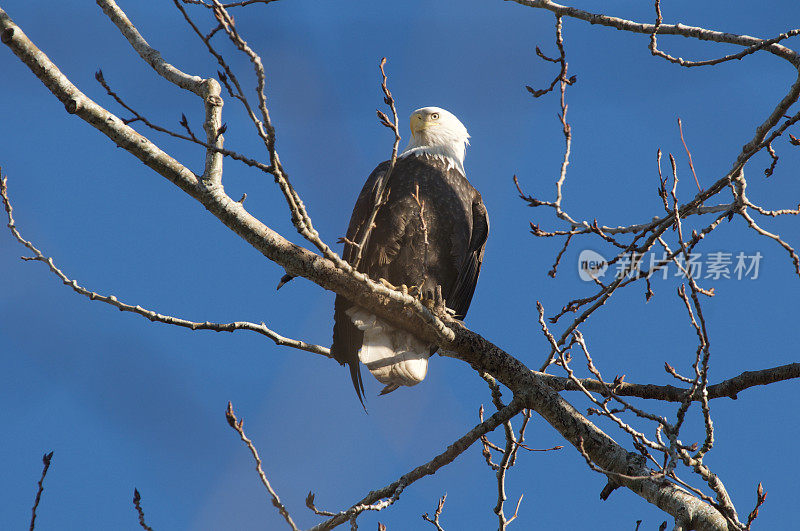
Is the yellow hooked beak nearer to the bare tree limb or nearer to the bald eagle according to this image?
the bald eagle

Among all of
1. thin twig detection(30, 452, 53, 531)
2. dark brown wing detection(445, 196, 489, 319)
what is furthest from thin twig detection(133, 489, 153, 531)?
dark brown wing detection(445, 196, 489, 319)

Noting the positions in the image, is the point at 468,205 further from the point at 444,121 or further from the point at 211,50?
the point at 211,50

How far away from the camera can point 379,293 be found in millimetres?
2398

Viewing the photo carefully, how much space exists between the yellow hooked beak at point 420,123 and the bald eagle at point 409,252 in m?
0.42

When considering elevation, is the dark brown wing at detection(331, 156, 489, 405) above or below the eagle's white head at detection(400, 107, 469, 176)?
below

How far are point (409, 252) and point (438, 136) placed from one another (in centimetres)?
103

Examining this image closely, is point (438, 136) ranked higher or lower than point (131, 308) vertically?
higher

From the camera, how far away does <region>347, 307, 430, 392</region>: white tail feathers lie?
3320mm

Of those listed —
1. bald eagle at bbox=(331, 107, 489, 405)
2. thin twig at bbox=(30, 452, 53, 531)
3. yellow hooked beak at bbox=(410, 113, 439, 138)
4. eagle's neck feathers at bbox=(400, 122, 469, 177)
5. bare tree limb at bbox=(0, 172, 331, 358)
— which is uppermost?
yellow hooked beak at bbox=(410, 113, 439, 138)

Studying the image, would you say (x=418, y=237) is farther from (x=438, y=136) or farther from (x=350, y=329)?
(x=438, y=136)

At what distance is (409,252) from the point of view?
344 centimetres

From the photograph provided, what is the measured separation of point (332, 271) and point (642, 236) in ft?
3.47

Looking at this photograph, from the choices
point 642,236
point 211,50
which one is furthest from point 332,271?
point 642,236

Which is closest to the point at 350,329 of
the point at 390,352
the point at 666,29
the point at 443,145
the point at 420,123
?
the point at 390,352
